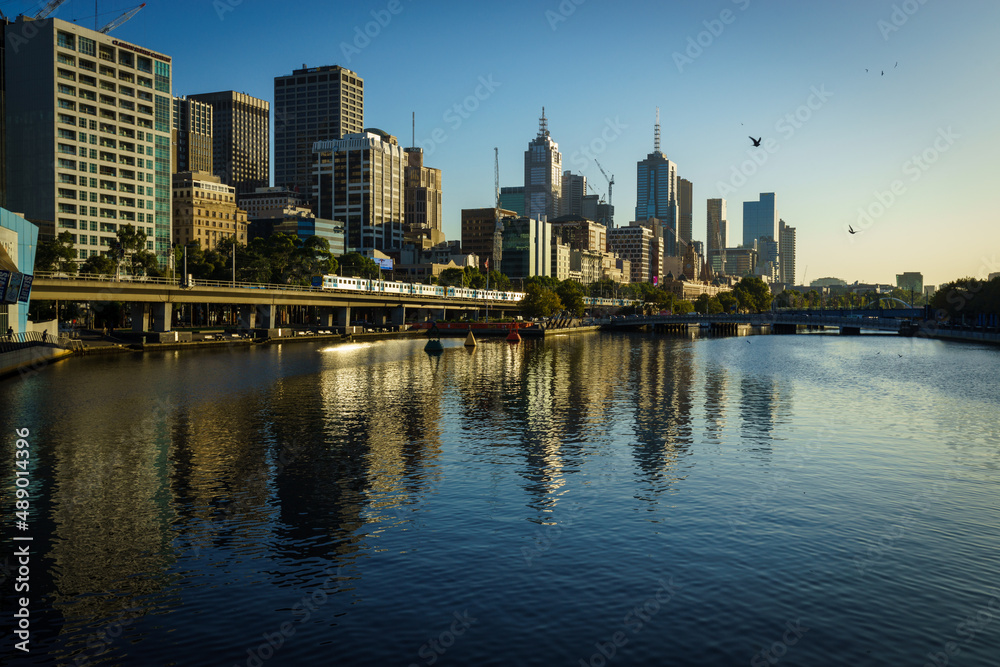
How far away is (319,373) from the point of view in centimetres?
8750

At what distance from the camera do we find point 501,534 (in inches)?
1106

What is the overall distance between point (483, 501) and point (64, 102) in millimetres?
213753

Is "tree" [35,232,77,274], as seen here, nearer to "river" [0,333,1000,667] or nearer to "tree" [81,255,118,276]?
"tree" [81,255,118,276]

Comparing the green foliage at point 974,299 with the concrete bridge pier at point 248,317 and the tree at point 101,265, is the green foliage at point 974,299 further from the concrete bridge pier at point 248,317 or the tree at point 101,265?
the tree at point 101,265

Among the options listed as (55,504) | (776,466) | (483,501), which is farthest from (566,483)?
(55,504)

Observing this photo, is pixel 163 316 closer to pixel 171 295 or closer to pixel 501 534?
pixel 171 295

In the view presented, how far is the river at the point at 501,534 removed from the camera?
20000 millimetres


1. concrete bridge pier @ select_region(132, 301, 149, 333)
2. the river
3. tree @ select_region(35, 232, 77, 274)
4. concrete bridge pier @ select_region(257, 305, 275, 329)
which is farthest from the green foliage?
tree @ select_region(35, 232, 77, 274)

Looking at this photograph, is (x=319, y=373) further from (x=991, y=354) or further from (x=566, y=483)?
(x=991, y=354)

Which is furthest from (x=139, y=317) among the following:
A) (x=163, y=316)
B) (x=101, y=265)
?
(x=101, y=265)

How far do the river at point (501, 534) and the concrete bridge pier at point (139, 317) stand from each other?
68.8 metres

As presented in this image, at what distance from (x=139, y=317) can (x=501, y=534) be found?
116 metres

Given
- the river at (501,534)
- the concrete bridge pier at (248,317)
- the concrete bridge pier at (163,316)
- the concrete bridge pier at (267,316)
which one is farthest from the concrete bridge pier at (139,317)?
the river at (501,534)

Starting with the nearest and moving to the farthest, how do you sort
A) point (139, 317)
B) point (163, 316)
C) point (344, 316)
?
point (163, 316) < point (139, 317) < point (344, 316)
